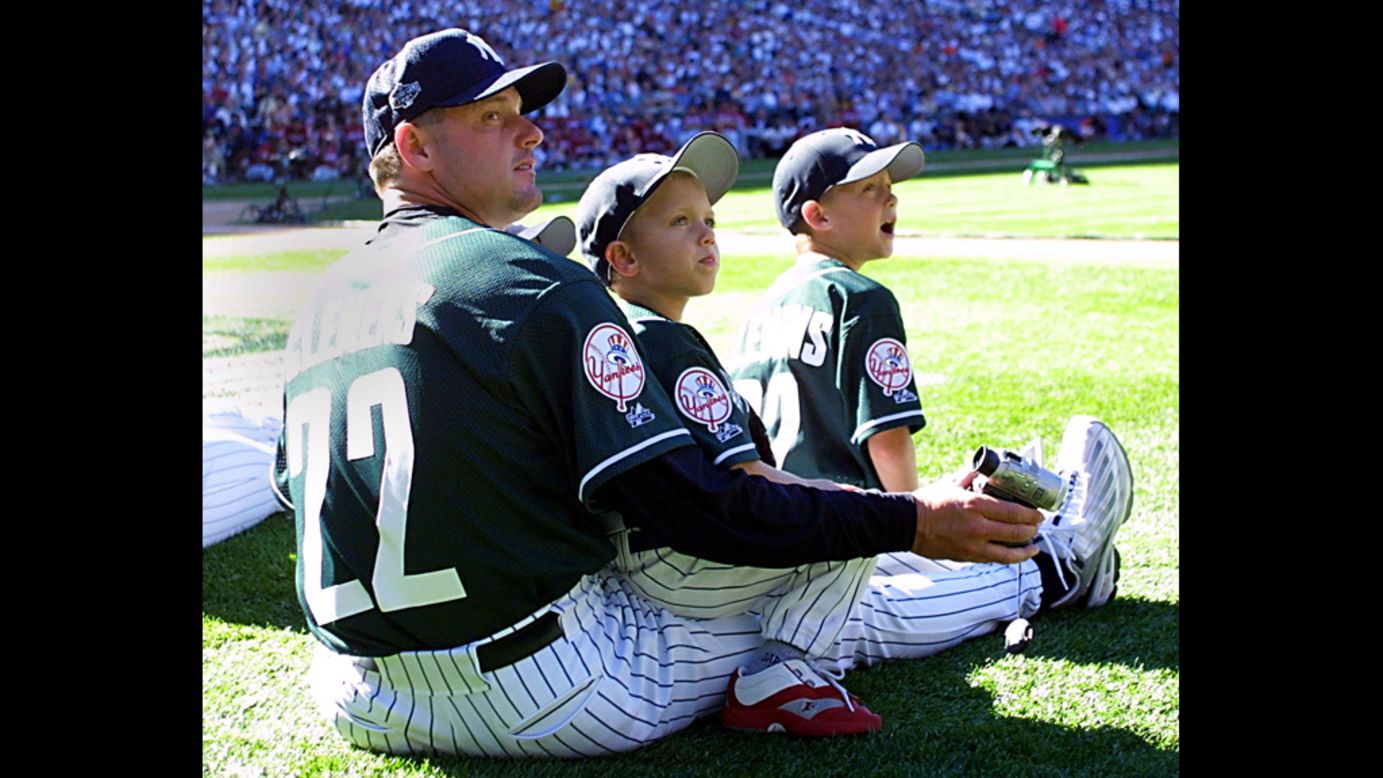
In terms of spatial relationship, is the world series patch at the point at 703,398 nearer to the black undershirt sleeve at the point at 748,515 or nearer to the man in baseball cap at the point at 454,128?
the black undershirt sleeve at the point at 748,515

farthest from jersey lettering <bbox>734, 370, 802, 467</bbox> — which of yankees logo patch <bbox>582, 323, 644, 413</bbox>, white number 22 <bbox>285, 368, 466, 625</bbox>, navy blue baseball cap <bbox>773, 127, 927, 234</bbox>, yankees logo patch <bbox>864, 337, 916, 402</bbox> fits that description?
white number 22 <bbox>285, 368, 466, 625</bbox>

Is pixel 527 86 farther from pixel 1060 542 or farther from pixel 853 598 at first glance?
pixel 1060 542

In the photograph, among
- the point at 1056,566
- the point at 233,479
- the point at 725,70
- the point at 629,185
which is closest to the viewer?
the point at 629,185

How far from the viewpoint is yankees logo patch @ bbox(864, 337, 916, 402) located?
12.4ft

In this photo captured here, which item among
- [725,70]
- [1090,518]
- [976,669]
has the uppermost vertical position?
[725,70]

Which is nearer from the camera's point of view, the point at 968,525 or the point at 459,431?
the point at 459,431

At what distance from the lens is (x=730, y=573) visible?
2.92 m

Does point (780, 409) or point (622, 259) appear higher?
point (622, 259)

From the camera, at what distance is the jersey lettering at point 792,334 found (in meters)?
3.82

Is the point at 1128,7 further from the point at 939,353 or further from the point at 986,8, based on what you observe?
the point at 939,353

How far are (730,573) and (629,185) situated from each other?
931 millimetres

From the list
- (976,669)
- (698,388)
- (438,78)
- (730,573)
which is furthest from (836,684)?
(438,78)

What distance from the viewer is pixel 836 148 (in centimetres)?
416
